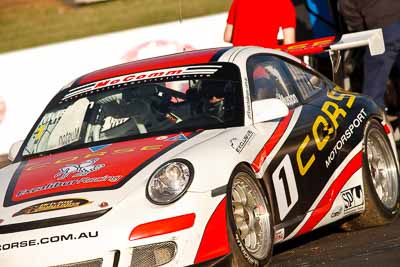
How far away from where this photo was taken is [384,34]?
1155 centimetres

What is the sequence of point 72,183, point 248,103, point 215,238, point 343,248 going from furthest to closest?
1. point 343,248
2. point 248,103
3. point 72,183
4. point 215,238

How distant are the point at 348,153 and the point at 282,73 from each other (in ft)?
2.41

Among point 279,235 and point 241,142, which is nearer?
point 241,142

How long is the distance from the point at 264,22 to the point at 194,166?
16.6 feet

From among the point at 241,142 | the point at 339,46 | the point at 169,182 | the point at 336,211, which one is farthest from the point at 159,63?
the point at 169,182

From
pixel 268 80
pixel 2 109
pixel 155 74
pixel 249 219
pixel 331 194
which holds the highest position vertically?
pixel 155 74

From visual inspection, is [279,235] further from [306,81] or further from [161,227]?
[306,81]

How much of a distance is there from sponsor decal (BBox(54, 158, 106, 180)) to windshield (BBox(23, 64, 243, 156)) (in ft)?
1.92

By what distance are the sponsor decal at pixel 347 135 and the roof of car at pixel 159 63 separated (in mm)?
1001

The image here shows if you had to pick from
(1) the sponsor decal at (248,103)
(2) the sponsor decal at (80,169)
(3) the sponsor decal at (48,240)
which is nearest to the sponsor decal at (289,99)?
(1) the sponsor decal at (248,103)

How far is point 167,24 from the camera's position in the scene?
14.8 metres

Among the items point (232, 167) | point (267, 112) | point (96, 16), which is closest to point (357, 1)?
point (267, 112)

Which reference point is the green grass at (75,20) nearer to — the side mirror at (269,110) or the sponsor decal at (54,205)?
the side mirror at (269,110)

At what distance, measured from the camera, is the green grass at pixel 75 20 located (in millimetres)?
19094
